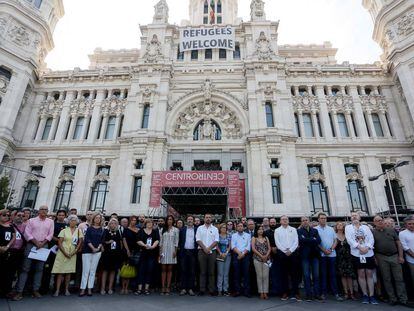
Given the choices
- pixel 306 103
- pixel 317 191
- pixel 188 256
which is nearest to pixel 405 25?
pixel 306 103

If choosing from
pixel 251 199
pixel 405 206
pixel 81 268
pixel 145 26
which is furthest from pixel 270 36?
pixel 81 268

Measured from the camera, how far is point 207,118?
79.6 feet

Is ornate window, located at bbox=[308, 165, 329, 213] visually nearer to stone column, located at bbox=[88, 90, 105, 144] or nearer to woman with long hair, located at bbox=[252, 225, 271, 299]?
woman with long hair, located at bbox=[252, 225, 271, 299]

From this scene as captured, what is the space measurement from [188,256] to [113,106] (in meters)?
21.8

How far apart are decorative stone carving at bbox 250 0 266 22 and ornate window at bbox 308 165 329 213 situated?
18.1 metres

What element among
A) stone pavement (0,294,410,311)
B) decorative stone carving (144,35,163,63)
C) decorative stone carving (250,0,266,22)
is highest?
decorative stone carving (250,0,266,22)

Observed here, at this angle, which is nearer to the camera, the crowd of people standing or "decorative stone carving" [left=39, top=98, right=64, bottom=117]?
the crowd of people standing

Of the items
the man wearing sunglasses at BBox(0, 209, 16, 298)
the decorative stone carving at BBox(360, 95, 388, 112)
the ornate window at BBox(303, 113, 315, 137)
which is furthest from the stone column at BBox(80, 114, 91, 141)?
the decorative stone carving at BBox(360, 95, 388, 112)

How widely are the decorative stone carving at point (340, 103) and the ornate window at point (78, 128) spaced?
25.1 metres

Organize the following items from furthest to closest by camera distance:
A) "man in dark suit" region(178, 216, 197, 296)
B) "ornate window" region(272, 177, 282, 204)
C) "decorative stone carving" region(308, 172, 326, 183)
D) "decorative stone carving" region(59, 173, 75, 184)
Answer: "decorative stone carving" region(59, 173, 75, 184) < "decorative stone carving" region(308, 172, 326, 183) < "ornate window" region(272, 177, 282, 204) < "man in dark suit" region(178, 216, 197, 296)

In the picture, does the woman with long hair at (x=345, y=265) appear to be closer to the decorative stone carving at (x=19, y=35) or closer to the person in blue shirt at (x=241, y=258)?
the person in blue shirt at (x=241, y=258)

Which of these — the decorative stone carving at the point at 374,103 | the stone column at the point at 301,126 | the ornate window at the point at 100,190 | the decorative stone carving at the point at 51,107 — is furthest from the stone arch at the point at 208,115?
the decorative stone carving at the point at 51,107

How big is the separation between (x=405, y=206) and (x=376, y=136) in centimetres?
661

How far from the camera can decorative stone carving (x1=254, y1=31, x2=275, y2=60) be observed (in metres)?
25.1
